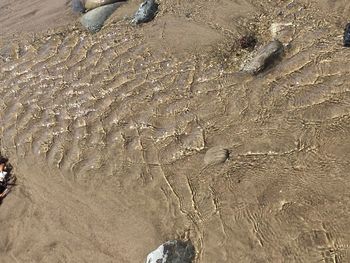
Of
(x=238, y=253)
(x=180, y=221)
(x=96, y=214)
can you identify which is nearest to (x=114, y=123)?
(x=96, y=214)

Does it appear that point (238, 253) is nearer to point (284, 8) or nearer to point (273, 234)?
point (273, 234)

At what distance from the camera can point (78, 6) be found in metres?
9.15

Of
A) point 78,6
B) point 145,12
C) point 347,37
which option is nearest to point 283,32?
point 347,37

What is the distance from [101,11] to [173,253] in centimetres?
534

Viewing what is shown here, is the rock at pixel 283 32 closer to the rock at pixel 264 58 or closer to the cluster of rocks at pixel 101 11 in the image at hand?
the rock at pixel 264 58

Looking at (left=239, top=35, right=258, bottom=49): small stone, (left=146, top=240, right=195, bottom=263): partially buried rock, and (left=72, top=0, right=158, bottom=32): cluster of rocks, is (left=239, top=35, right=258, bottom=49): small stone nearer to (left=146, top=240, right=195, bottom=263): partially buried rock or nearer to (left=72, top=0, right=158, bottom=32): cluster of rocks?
(left=72, top=0, right=158, bottom=32): cluster of rocks

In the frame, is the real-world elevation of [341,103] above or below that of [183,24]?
below

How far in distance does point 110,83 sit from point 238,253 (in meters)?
3.59

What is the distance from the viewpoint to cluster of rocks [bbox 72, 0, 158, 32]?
8258 millimetres

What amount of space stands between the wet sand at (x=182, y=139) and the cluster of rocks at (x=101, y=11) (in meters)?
0.21

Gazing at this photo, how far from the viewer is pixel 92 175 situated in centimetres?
612

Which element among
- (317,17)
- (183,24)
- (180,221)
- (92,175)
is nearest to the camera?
(180,221)

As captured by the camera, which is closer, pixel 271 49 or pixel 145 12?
pixel 271 49

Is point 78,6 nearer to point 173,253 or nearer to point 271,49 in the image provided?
point 271,49
